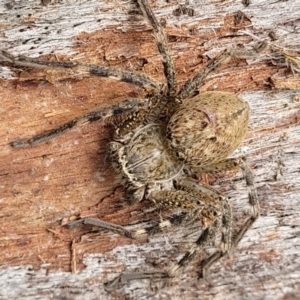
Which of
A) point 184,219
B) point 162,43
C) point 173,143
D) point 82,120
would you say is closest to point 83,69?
point 82,120

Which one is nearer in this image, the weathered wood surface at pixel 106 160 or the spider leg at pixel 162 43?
the weathered wood surface at pixel 106 160

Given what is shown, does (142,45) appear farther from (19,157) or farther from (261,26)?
(19,157)

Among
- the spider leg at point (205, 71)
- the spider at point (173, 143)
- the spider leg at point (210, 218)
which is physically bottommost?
the spider leg at point (210, 218)

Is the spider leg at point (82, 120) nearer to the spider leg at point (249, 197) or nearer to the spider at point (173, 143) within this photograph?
the spider at point (173, 143)

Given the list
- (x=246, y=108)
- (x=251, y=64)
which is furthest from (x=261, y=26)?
(x=246, y=108)

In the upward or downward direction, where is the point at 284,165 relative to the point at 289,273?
upward

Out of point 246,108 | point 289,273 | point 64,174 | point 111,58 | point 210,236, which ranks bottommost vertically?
point 289,273

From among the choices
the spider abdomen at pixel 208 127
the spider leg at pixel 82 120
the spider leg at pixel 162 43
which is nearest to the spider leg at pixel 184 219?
the spider abdomen at pixel 208 127
